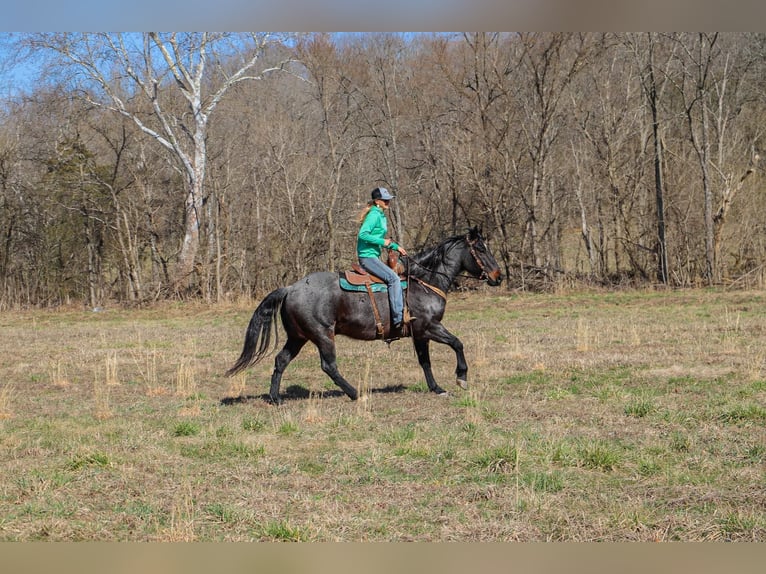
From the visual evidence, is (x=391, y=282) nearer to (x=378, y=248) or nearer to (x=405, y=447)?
(x=378, y=248)

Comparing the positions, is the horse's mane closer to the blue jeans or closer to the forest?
the blue jeans

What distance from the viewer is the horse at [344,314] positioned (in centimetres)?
1006

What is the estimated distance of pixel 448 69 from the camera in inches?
1093

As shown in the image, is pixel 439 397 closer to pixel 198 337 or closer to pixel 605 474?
pixel 605 474

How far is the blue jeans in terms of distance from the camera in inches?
401

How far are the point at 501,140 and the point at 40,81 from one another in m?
16.4

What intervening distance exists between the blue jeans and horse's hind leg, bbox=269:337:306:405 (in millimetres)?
1299

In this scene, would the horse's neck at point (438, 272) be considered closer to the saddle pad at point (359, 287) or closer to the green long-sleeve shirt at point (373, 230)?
the saddle pad at point (359, 287)

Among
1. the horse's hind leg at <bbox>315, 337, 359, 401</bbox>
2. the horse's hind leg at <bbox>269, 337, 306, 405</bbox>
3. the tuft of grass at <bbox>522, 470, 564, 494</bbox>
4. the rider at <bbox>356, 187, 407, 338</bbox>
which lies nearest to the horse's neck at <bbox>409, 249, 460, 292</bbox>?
the rider at <bbox>356, 187, 407, 338</bbox>

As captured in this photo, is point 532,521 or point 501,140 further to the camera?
point 501,140

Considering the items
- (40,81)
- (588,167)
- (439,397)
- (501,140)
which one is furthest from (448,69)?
(439,397)

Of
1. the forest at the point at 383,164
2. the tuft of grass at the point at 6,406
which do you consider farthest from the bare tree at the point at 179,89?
the tuft of grass at the point at 6,406

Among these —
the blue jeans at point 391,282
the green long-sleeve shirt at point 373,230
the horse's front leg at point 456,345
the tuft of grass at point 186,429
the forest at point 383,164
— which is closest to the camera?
the tuft of grass at point 186,429

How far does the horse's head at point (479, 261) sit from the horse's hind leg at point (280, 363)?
8.67 ft
